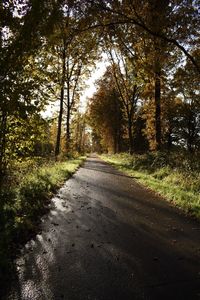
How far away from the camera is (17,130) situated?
8391 millimetres

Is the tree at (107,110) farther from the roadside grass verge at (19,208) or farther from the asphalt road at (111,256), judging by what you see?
the asphalt road at (111,256)

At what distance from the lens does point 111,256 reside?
5.96 meters

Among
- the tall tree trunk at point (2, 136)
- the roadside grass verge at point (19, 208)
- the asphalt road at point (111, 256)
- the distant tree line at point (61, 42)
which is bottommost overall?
the asphalt road at point (111, 256)

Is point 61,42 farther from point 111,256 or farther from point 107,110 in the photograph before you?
point 107,110

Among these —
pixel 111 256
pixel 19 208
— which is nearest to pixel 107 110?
pixel 19 208

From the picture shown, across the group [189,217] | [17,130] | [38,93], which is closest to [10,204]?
[17,130]

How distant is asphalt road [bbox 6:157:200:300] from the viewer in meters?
4.63

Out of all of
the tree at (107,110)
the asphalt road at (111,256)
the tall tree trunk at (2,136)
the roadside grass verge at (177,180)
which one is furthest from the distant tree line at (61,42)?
the tree at (107,110)

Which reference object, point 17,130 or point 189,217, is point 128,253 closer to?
point 189,217

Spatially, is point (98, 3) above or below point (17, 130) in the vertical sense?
above

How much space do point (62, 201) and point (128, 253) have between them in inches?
197

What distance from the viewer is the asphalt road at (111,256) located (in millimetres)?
4629

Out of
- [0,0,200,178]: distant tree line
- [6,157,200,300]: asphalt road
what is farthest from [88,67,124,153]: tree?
[6,157,200,300]: asphalt road

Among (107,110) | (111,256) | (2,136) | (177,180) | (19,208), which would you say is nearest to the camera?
(111,256)
